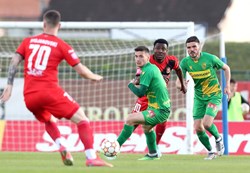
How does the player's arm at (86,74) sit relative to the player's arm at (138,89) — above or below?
above

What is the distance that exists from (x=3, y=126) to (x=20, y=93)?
4.36 metres

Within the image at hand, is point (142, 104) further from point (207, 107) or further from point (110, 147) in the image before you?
point (110, 147)

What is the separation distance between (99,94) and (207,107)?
10.6 metres

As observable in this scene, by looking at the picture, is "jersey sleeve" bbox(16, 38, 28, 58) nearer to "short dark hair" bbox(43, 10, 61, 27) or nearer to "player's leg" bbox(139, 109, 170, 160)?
"short dark hair" bbox(43, 10, 61, 27)

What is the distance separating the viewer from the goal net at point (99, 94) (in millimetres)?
21766

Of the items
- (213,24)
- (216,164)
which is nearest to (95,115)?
(216,164)

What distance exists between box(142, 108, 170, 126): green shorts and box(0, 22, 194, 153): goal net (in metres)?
4.74

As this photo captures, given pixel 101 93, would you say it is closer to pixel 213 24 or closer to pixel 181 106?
pixel 181 106

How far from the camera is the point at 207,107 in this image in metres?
17.7

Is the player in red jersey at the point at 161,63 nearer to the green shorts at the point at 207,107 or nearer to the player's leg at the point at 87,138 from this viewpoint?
the green shorts at the point at 207,107

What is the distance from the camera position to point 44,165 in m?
14.5

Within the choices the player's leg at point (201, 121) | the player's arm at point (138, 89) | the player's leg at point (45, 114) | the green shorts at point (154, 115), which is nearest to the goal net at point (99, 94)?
the player's leg at point (201, 121)

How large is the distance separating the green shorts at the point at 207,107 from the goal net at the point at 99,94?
→ 10.5 ft

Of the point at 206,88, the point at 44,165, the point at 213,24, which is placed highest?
the point at 213,24
